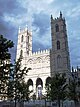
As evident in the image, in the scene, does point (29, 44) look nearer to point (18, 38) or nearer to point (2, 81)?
point (18, 38)

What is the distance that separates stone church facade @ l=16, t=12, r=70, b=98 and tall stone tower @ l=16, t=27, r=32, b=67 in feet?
1.97

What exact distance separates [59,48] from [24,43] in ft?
56.9

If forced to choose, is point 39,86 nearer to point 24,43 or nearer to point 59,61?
point 59,61

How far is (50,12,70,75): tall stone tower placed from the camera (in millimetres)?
67000

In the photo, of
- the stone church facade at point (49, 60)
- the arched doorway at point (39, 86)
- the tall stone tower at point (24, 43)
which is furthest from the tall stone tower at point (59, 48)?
the tall stone tower at point (24, 43)

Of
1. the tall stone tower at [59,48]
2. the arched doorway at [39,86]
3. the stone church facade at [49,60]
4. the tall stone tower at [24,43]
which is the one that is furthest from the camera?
the tall stone tower at [24,43]

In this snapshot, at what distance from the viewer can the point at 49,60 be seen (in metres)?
70.8

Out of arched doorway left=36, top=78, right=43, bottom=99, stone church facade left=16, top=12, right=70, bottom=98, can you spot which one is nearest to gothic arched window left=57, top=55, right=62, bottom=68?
stone church facade left=16, top=12, right=70, bottom=98

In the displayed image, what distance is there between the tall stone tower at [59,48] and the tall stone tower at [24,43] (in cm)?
1269

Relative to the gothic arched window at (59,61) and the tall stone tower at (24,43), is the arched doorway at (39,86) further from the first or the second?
the tall stone tower at (24,43)

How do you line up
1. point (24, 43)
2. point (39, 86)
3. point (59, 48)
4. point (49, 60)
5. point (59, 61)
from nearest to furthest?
point (59, 61) < point (39, 86) < point (59, 48) < point (49, 60) < point (24, 43)

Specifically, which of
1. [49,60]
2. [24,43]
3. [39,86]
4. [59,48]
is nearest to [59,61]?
[49,60]

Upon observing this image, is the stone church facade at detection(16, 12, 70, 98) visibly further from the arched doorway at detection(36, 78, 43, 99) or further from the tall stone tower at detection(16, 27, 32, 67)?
the tall stone tower at detection(16, 27, 32, 67)

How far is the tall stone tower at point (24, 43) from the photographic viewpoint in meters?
79.0
